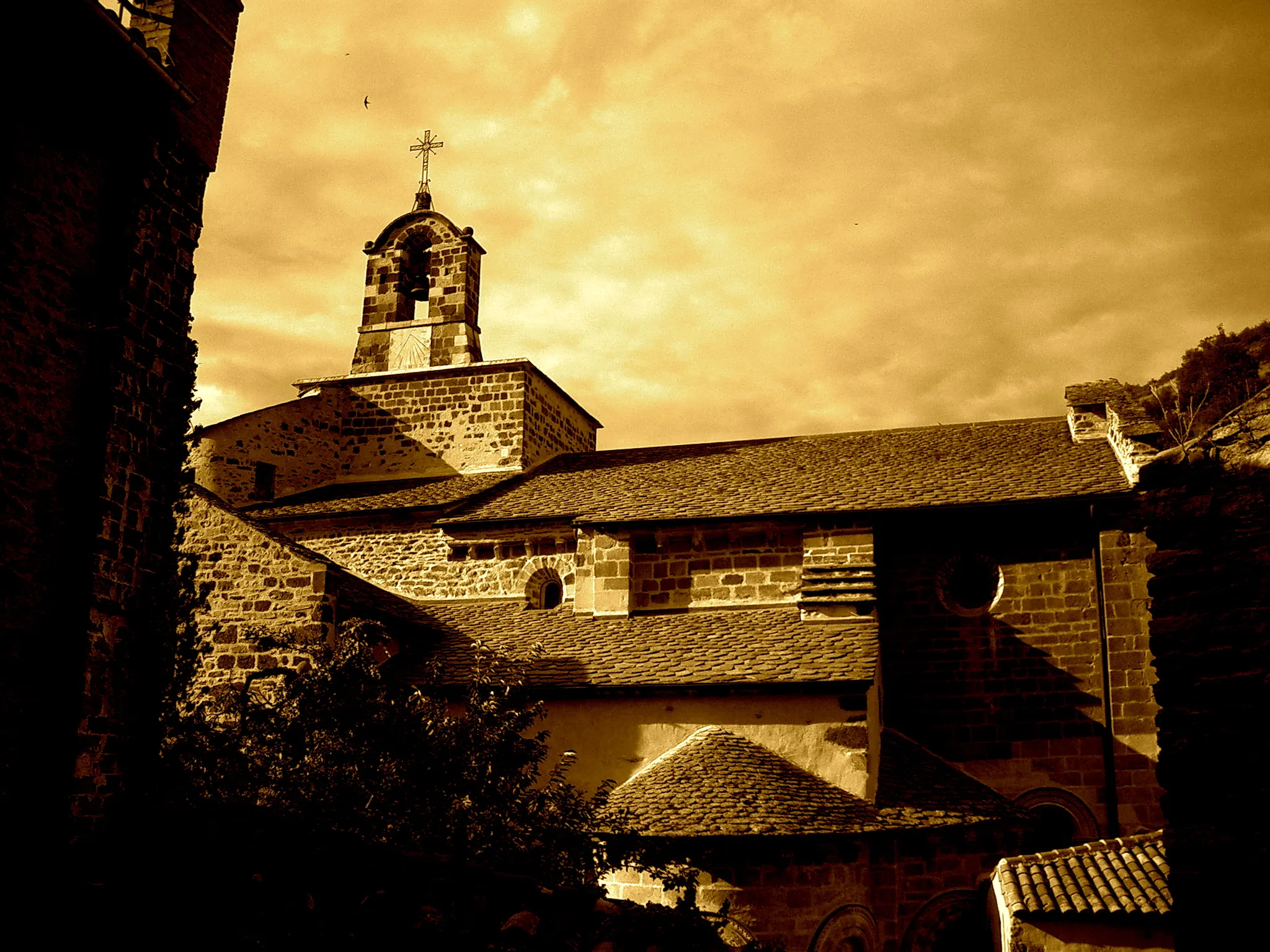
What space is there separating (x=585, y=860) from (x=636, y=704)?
4678 mm

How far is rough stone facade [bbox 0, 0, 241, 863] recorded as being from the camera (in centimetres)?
752

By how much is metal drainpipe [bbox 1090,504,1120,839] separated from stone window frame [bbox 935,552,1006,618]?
49.7 inches

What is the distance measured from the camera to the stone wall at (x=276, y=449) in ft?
68.5

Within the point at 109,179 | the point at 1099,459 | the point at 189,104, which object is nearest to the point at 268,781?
the point at 109,179

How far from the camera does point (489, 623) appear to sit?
1644cm

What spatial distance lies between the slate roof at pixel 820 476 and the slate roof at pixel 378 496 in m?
0.90

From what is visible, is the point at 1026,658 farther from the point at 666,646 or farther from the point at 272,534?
the point at 272,534

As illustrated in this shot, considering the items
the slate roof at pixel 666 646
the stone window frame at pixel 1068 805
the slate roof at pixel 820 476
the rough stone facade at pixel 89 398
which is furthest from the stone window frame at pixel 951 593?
the rough stone facade at pixel 89 398

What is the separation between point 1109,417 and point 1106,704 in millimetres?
5193

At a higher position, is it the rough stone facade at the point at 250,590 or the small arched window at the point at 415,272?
the small arched window at the point at 415,272

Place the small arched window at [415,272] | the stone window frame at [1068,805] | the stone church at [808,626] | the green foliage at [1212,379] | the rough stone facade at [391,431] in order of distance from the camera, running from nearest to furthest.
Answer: the stone church at [808,626], the stone window frame at [1068,805], the rough stone facade at [391,431], the small arched window at [415,272], the green foliage at [1212,379]

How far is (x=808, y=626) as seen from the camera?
1460cm

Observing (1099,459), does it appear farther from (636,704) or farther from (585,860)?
(585,860)

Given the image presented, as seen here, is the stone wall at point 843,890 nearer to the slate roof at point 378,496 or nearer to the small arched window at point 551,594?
the small arched window at point 551,594
